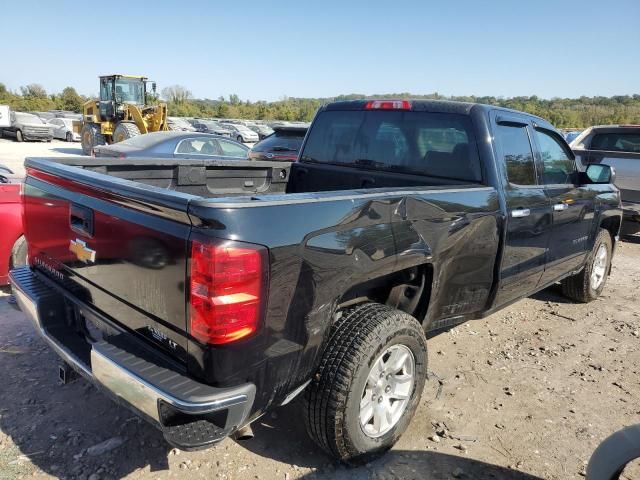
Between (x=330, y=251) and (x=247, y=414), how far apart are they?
2.59ft

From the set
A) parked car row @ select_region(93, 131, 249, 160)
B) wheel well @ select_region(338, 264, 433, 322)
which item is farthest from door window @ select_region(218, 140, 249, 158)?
wheel well @ select_region(338, 264, 433, 322)

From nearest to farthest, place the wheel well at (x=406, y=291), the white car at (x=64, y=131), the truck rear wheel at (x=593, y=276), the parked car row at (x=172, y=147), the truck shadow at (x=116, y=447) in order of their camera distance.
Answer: the truck shadow at (x=116, y=447), the wheel well at (x=406, y=291), the truck rear wheel at (x=593, y=276), the parked car row at (x=172, y=147), the white car at (x=64, y=131)

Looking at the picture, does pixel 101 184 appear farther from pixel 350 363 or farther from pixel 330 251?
pixel 350 363

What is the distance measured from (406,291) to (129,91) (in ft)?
71.1

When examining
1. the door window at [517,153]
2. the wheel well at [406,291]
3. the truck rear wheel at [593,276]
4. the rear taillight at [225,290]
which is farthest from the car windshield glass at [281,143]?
the rear taillight at [225,290]

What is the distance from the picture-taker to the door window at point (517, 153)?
3.52 m

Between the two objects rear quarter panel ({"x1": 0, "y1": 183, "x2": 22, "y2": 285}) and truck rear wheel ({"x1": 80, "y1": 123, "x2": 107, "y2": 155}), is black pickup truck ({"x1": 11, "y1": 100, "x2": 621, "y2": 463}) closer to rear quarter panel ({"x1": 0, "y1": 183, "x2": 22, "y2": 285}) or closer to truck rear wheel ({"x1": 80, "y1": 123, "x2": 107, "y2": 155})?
rear quarter panel ({"x1": 0, "y1": 183, "x2": 22, "y2": 285})

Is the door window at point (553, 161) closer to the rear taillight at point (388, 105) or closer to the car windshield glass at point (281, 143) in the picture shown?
the rear taillight at point (388, 105)

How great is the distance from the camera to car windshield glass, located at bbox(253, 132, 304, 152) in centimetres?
930

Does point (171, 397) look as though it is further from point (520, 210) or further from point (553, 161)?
point (553, 161)

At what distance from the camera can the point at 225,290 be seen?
6.15 feet

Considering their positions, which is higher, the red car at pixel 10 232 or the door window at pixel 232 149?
the door window at pixel 232 149

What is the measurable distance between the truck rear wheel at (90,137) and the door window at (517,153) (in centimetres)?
2045

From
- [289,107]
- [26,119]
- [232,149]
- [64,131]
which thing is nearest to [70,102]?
[289,107]
